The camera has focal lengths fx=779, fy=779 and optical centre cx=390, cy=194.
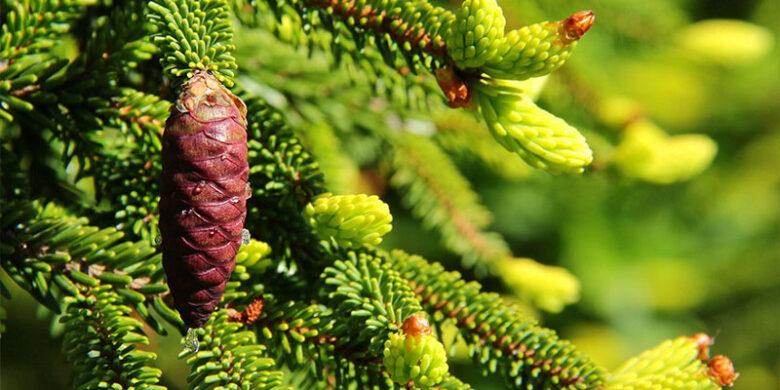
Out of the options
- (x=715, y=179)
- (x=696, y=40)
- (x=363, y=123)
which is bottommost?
(x=363, y=123)

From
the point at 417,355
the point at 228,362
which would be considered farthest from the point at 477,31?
the point at 228,362

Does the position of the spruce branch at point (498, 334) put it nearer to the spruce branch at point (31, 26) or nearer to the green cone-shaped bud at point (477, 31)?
the green cone-shaped bud at point (477, 31)

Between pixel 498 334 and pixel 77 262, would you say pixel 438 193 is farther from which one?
pixel 77 262

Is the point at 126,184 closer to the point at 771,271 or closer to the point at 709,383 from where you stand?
the point at 709,383

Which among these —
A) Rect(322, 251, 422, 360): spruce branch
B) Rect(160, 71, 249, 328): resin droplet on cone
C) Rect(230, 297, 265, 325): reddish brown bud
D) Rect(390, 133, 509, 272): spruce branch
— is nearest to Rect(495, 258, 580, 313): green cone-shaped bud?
Rect(390, 133, 509, 272): spruce branch

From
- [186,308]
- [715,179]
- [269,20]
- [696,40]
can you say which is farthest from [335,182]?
[715,179]
